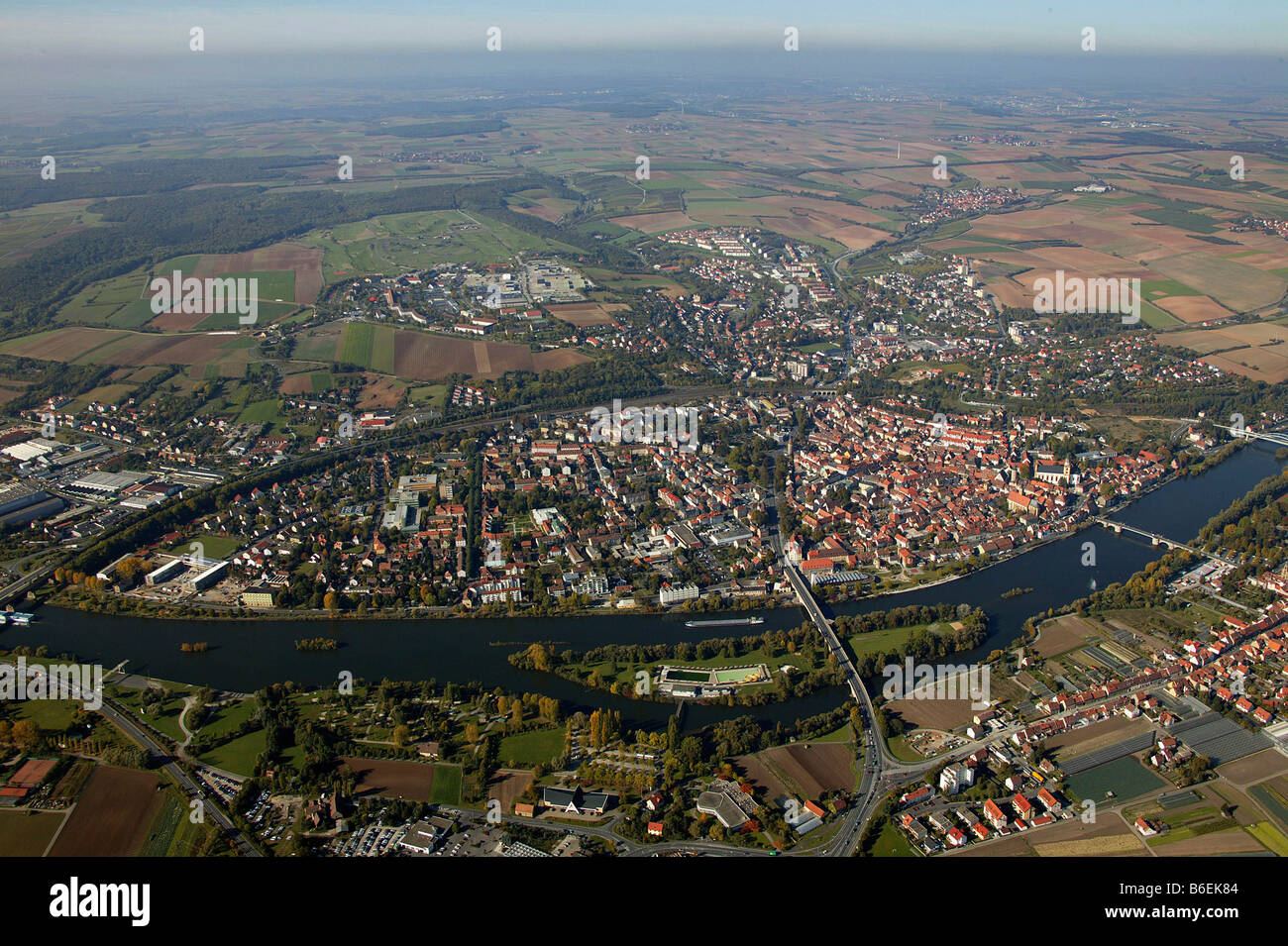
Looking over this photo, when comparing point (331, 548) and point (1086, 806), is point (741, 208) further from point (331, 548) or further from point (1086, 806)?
point (1086, 806)

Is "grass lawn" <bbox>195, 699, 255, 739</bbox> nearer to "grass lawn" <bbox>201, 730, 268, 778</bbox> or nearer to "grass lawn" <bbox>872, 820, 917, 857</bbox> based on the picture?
"grass lawn" <bbox>201, 730, 268, 778</bbox>

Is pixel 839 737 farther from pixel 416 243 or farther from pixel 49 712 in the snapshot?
pixel 416 243

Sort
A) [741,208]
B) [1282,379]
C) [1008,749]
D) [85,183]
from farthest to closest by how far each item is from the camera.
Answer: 1. [85,183]
2. [741,208]
3. [1282,379]
4. [1008,749]

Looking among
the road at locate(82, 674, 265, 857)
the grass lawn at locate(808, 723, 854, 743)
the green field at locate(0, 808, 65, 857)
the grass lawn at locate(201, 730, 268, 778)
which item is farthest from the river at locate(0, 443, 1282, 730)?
the green field at locate(0, 808, 65, 857)

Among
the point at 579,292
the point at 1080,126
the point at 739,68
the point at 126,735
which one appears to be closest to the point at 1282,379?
the point at 579,292

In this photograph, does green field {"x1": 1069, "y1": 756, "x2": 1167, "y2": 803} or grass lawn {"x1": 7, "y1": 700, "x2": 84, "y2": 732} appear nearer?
green field {"x1": 1069, "y1": 756, "x2": 1167, "y2": 803}

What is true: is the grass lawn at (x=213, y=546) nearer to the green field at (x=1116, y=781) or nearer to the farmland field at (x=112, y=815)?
the farmland field at (x=112, y=815)
